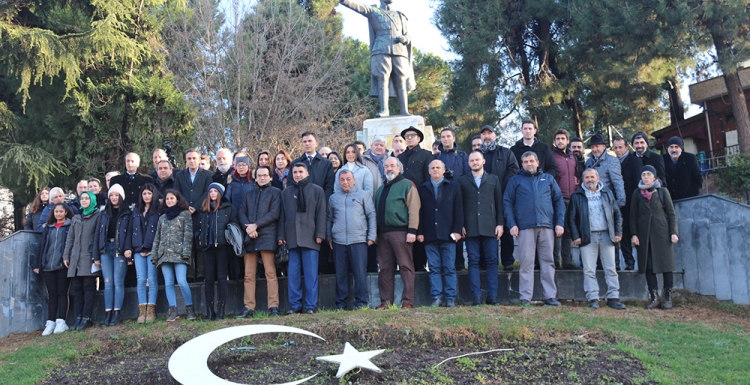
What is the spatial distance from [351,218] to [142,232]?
8.31ft

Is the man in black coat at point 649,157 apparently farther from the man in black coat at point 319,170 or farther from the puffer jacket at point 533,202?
the man in black coat at point 319,170

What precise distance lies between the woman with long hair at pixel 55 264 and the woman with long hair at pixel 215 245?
78.4 inches

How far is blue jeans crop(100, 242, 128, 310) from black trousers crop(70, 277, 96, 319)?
0.24m

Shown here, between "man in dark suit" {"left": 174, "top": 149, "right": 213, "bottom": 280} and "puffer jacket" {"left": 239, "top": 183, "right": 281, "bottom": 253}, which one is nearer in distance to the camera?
"puffer jacket" {"left": 239, "top": 183, "right": 281, "bottom": 253}

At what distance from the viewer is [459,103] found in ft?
76.8

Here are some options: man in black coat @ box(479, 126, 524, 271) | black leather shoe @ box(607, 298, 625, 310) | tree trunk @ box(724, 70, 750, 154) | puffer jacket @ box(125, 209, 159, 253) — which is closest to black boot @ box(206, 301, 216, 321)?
puffer jacket @ box(125, 209, 159, 253)

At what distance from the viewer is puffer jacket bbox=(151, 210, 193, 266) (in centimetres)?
759

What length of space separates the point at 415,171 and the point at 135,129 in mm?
8740

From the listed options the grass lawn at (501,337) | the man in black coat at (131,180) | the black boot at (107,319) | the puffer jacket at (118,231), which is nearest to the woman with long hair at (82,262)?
Answer: the puffer jacket at (118,231)

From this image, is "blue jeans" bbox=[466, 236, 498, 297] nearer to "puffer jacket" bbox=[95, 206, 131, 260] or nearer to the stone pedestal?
"puffer jacket" bbox=[95, 206, 131, 260]

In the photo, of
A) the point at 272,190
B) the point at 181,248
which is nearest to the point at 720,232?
the point at 272,190

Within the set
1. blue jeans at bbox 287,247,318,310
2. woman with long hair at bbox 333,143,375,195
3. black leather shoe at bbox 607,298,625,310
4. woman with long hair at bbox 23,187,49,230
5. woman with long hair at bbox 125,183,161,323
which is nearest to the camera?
black leather shoe at bbox 607,298,625,310

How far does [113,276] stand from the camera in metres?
8.06

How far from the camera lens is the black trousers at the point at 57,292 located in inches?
321
